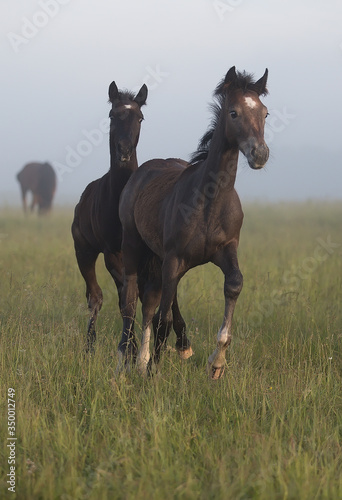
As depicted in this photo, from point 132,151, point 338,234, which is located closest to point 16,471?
point 132,151

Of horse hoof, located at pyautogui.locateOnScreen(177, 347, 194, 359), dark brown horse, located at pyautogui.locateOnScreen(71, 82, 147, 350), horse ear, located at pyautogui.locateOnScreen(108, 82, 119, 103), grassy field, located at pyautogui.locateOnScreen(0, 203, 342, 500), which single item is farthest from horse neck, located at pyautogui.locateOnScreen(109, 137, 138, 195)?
horse hoof, located at pyautogui.locateOnScreen(177, 347, 194, 359)

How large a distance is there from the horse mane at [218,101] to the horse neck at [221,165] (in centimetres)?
20

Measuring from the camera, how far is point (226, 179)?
17.9 ft

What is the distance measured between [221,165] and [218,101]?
60 cm

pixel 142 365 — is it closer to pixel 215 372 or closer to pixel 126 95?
pixel 215 372

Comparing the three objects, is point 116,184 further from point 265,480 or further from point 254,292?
point 265,480

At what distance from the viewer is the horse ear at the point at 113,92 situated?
7238 mm

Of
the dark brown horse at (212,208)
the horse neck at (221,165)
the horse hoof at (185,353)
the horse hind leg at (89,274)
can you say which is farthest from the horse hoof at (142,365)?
the horse hind leg at (89,274)

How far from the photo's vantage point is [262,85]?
5.37 metres

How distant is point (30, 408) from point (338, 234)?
19563 mm

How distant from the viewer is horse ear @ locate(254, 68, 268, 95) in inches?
210

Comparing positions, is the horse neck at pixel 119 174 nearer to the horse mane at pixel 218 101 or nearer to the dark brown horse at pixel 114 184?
the dark brown horse at pixel 114 184

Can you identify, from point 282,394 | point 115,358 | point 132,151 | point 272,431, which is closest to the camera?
point 272,431

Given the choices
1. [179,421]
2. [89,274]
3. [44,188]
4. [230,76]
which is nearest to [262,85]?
[230,76]
